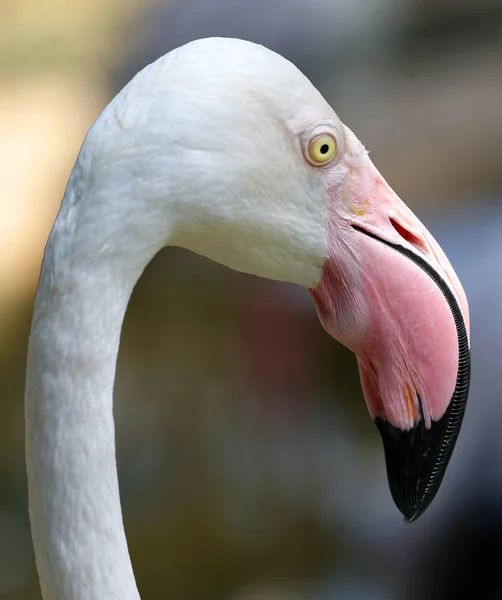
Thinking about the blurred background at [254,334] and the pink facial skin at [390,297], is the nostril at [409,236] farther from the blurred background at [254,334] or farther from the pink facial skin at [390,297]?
the blurred background at [254,334]

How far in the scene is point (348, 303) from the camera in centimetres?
61

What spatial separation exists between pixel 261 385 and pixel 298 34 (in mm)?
896

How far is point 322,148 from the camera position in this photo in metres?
0.57

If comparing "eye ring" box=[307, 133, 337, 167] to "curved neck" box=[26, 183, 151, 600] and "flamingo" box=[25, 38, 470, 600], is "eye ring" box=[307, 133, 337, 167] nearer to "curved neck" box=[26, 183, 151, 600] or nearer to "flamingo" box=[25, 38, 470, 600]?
"flamingo" box=[25, 38, 470, 600]

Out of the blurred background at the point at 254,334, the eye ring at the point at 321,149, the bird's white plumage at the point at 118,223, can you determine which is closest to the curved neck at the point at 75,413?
the bird's white plumage at the point at 118,223

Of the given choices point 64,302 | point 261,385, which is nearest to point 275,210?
point 64,302

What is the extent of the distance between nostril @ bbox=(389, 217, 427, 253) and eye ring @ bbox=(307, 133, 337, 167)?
0.08 m

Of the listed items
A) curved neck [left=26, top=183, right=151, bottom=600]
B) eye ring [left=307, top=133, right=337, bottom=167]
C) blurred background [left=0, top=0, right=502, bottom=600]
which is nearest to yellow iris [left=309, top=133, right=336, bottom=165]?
eye ring [left=307, top=133, right=337, bottom=167]

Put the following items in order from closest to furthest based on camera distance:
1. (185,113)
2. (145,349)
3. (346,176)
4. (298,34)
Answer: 1. (185,113)
2. (346,176)
3. (298,34)
4. (145,349)

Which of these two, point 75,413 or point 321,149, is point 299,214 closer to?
point 321,149

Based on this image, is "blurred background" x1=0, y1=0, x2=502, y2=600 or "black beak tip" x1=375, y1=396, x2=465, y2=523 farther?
"blurred background" x1=0, y1=0, x2=502, y2=600

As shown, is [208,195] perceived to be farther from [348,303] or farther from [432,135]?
[432,135]

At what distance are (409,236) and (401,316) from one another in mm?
73

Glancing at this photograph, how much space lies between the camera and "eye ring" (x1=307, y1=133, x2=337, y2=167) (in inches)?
22.1
